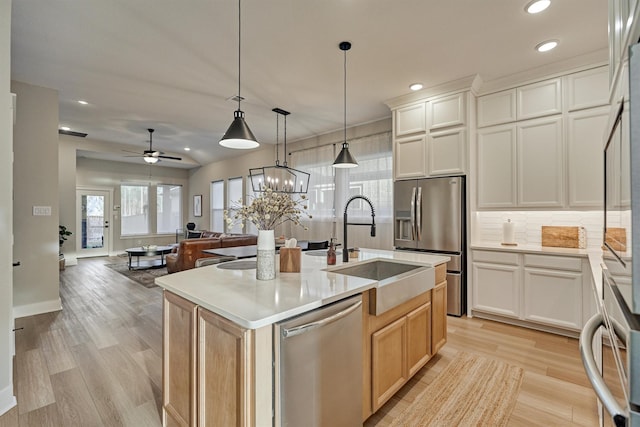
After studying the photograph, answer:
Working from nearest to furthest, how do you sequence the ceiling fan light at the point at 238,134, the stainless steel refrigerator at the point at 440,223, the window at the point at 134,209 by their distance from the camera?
the ceiling fan light at the point at 238,134
the stainless steel refrigerator at the point at 440,223
the window at the point at 134,209

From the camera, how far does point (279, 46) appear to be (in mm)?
3008

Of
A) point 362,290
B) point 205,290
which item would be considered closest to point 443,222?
point 362,290

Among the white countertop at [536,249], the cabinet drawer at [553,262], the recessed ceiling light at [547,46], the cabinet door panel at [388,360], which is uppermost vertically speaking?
the recessed ceiling light at [547,46]

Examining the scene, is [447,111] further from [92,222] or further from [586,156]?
[92,222]

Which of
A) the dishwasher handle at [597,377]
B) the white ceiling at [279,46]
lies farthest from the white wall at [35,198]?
the dishwasher handle at [597,377]

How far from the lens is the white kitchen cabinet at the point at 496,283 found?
3377 mm

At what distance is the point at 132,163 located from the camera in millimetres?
9430

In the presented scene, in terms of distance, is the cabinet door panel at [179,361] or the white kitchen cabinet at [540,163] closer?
the cabinet door panel at [179,361]

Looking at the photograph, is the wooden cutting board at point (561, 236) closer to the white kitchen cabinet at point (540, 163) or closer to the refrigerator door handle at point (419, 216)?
the white kitchen cabinet at point (540, 163)

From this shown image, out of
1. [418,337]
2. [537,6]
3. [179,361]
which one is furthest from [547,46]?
[179,361]

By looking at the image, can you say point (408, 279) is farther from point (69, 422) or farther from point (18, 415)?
point (18, 415)

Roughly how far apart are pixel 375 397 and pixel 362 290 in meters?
0.69

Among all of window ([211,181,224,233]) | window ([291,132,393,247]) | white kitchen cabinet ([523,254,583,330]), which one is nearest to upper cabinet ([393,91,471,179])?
window ([291,132,393,247])

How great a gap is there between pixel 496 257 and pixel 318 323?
2945mm
